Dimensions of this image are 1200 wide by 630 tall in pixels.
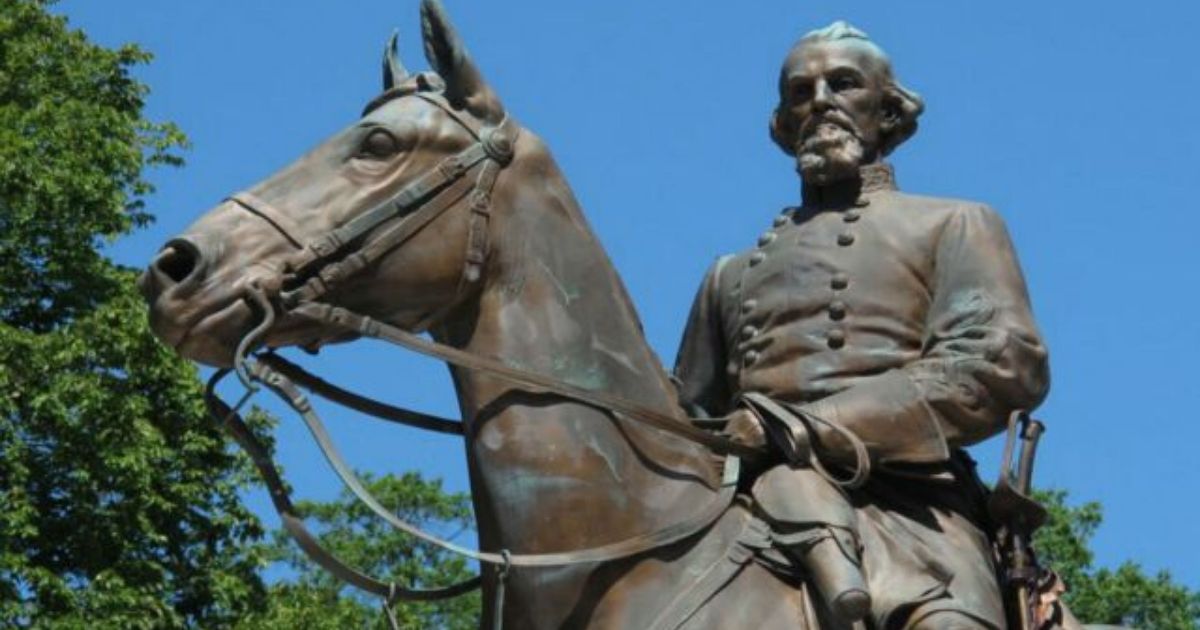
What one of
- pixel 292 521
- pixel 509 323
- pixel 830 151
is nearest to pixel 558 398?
pixel 509 323

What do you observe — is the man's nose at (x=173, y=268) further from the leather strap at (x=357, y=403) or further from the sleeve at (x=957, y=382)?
the sleeve at (x=957, y=382)

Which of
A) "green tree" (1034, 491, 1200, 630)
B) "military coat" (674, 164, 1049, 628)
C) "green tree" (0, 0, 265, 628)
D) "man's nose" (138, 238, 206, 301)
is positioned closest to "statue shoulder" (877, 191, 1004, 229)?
"military coat" (674, 164, 1049, 628)

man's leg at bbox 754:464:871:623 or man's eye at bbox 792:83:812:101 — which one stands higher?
man's eye at bbox 792:83:812:101

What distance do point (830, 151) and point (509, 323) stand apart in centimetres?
165

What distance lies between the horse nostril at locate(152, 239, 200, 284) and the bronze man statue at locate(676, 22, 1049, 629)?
74.5 inches

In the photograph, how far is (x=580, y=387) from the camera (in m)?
10.7

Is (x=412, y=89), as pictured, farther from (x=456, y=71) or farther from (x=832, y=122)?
(x=832, y=122)

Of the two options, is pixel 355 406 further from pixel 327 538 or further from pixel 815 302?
pixel 327 538

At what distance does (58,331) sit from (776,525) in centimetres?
2149

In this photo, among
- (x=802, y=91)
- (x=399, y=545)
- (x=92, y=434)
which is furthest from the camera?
(x=399, y=545)

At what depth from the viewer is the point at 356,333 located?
419 inches

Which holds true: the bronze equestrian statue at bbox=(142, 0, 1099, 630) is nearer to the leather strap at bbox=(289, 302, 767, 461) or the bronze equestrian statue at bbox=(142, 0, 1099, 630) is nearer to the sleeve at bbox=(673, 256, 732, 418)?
the leather strap at bbox=(289, 302, 767, 461)

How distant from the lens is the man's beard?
1177 cm

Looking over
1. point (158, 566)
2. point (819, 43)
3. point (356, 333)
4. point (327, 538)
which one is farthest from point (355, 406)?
point (327, 538)
